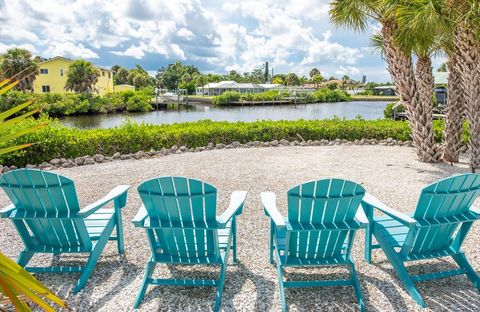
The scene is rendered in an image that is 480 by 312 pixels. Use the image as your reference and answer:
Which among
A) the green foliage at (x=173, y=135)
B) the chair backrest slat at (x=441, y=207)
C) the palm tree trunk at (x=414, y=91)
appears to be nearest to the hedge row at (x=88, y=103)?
the green foliage at (x=173, y=135)

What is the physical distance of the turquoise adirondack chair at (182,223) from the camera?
8.34 ft

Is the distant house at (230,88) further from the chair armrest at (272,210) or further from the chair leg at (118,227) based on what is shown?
the chair armrest at (272,210)

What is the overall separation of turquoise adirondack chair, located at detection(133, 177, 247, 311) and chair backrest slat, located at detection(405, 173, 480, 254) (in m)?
1.44

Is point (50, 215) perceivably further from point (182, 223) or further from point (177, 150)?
point (177, 150)

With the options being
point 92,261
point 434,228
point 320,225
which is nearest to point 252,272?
point 320,225

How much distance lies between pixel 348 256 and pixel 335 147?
7021 mm

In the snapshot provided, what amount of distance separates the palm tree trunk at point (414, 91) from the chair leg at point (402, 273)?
17.4 feet

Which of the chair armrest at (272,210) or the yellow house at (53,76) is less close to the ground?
the yellow house at (53,76)

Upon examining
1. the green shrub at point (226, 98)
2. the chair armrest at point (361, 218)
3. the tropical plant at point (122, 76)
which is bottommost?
the green shrub at point (226, 98)

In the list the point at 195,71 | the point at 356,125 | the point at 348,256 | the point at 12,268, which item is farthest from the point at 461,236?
the point at 195,71

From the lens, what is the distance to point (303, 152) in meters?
8.83

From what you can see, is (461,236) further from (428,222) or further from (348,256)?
(348,256)

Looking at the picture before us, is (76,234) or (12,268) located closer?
(12,268)

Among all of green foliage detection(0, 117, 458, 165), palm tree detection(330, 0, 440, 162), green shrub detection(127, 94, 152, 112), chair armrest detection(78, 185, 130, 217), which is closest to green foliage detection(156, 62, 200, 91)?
green shrub detection(127, 94, 152, 112)
